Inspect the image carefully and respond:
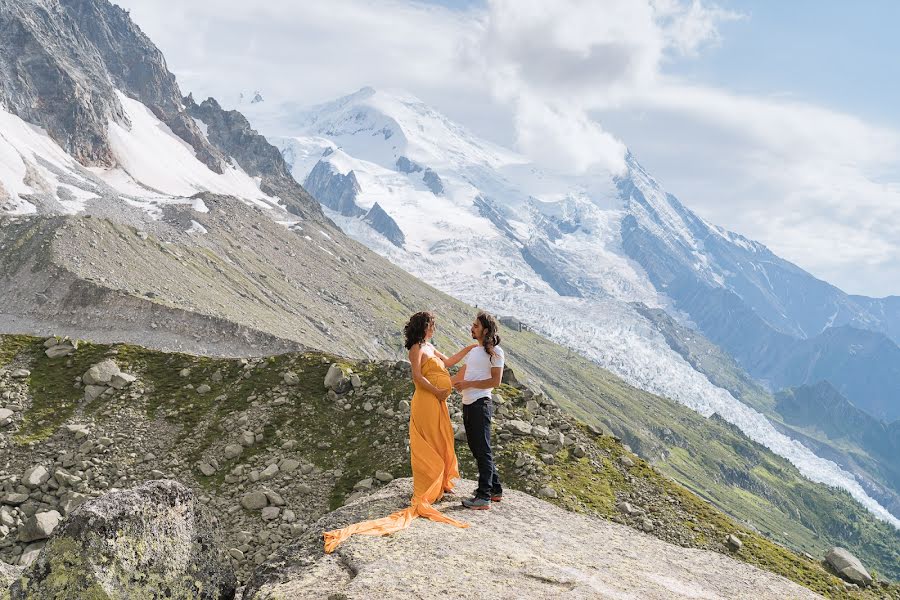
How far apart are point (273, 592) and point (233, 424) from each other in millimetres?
10883

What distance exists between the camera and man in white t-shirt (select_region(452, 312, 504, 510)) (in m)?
14.0

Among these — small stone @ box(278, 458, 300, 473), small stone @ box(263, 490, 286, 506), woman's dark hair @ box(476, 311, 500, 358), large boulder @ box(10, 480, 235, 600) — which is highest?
woman's dark hair @ box(476, 311, 500, 358)

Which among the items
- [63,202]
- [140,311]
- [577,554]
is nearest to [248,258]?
[63,202]

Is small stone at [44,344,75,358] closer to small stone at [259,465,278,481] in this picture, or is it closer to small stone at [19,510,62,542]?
small stone at [19,510,62,542]

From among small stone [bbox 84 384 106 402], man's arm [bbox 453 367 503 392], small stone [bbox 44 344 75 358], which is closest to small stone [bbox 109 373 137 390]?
small stone [bbox 84 384 106 402]

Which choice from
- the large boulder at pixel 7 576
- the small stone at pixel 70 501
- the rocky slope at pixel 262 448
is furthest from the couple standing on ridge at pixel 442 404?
the small stone at pixel 70 501

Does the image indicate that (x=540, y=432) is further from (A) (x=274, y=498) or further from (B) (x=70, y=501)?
(B) (x=70, y=501)

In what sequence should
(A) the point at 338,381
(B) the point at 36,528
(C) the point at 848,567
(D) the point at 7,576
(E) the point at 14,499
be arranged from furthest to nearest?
(A) the point at 338,381
(C) the point at 848,567
(E) the point at 14,499
(B) the point at 36,528
(D) the point at 7,576

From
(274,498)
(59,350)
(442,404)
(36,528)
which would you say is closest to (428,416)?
(442,404)

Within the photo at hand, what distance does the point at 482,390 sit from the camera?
14117 mm

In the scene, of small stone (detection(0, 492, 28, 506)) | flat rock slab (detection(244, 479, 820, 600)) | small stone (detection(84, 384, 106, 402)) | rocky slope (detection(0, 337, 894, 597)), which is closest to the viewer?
flat rock slab (detection(244, 479, 820, 600))

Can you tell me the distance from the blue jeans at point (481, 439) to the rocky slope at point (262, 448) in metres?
2.80

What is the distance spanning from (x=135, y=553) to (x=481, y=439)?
24.0 ft

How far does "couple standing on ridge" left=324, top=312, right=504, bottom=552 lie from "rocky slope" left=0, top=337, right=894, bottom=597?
10.3ft
